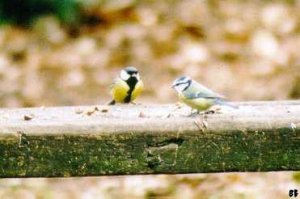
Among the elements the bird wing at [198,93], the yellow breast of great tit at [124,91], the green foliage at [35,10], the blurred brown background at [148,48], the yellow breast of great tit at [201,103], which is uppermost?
the green foliage at [35,10]

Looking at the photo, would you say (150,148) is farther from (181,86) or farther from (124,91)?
(124,91)

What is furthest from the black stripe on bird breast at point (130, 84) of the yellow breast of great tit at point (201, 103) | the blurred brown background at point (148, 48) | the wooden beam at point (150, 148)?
the blurred brown background at point (148, 48)

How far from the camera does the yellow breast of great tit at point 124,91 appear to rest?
11.9 feet

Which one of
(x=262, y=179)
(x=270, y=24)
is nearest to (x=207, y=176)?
(x=262, y=179)

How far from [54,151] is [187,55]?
479 centimetres

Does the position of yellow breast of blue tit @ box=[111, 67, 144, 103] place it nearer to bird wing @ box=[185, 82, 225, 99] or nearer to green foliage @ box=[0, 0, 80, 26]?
bird wing @ box=[185, 82, 225, 99]

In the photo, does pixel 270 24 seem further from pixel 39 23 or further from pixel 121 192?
pixel 121 192

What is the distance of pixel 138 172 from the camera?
2.77 metres

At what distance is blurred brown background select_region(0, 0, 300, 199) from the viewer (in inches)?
273

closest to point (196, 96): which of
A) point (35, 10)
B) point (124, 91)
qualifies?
point (124, 91)

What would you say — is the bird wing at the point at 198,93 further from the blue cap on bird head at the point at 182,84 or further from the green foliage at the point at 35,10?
the green foliage at the point at 35,10

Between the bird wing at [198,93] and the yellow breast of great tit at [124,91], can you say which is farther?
the yellow breast of great tit at [124,91]

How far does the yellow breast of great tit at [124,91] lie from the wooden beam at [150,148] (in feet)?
2.78

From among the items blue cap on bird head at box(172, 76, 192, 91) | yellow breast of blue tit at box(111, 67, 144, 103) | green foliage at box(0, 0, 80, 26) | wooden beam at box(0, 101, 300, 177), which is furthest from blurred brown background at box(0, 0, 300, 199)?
wooden beam at box(0, 101, 300, 177)
